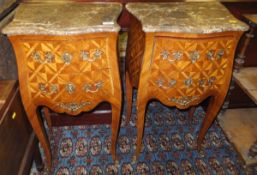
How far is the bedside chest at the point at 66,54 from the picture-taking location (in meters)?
0.98

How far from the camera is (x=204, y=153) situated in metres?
1.64

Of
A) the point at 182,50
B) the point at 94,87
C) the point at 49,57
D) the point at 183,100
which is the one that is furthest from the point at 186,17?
the point at 49,57

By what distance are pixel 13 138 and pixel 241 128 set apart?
146 centimetres

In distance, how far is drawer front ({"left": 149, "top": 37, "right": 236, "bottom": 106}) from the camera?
1.09 meters

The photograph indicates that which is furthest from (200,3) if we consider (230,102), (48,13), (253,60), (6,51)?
(6,51)

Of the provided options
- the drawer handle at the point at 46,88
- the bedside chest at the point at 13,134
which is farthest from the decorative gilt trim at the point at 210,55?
the bedside chest at the point at 13,134

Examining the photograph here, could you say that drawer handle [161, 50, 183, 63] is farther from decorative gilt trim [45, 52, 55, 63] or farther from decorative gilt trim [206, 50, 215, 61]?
decorative gilt trim [45, 52, 55, 63]

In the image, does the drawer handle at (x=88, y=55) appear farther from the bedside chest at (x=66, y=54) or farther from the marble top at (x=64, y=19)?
the marble top at (x=64, y=19)

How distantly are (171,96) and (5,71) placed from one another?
823 millimetres

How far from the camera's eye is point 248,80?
1.48 metres

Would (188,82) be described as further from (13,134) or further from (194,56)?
(13,134)

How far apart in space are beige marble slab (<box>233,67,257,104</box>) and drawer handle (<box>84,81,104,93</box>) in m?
0.85

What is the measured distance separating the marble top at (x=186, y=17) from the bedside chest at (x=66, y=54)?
137 millimetres

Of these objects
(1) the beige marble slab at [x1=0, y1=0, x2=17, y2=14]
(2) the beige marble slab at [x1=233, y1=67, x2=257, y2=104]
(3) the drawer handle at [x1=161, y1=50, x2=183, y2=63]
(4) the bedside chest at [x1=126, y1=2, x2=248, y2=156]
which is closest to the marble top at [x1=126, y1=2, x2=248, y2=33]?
(4) the bedside chest at [x1=126, y1=2, x2=248, y2=156]
